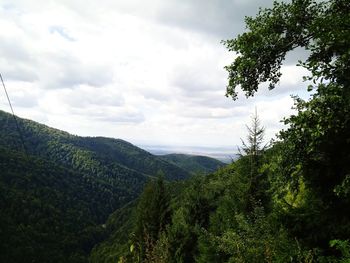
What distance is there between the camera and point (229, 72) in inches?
382

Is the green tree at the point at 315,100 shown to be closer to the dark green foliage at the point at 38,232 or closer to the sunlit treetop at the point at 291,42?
the sunlit treetop at the point at 291,42

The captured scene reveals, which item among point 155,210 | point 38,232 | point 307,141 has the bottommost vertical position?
point 38,232

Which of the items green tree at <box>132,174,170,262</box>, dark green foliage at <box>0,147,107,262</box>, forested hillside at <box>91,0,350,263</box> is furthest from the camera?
dark green foliage at <box>0,147,107,262</box>

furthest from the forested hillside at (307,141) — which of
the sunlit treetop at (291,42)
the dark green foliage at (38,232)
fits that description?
the dark green foliage at (38,232)

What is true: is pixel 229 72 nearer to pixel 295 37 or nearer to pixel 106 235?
pixel 295 37

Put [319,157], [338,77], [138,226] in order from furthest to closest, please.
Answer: [138,226] < [319,157] < [338,77]

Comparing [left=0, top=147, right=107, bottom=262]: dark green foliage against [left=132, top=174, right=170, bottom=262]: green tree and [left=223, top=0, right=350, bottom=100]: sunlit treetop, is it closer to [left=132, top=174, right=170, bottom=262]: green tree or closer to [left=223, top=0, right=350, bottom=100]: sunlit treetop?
[left=132, top=174, right=170, bottom=262]: green tree

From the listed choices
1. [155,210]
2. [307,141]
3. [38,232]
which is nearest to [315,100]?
[307,141]

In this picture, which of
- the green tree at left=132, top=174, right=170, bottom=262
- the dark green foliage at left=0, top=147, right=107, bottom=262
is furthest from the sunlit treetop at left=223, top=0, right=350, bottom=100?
the dark green foliage at left=0, top=147, right=107, bottom=262

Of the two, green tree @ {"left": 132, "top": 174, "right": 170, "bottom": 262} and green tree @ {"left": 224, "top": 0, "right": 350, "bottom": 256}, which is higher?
green tree @ {"left": 224, "top": 0, "right": 350, "bottom": 256}

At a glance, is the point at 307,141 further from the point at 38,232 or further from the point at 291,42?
the point at 38,232

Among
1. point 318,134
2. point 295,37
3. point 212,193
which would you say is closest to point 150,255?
point 318,134

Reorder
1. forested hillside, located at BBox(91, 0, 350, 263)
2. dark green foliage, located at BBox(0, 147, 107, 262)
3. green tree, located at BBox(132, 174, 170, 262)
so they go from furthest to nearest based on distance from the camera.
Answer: dark green foliage, located at BBox(0, 147, 107, 262) < green tree, located at BBox(132, 174, 170, 262) < forested hillside, located at BBox(91, 0, 350, 263)

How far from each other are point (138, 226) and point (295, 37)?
28349 millimetres
